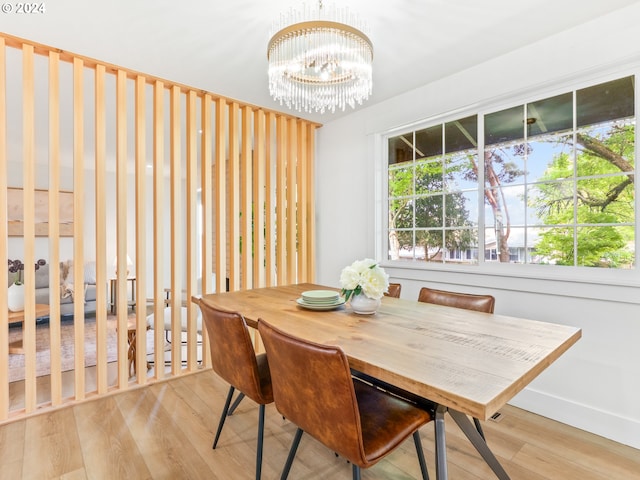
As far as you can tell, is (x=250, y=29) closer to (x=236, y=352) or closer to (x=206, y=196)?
(x=206, y=196)

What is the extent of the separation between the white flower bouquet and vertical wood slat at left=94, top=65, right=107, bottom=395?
1.90 metres

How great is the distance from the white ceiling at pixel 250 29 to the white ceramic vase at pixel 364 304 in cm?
155

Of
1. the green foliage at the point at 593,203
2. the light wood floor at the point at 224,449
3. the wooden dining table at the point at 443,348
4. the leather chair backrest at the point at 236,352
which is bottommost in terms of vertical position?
the light wood floor at the point at 224,449

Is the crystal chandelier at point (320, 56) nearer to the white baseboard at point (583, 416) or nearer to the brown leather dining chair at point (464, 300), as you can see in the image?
the brown leather dining chair at point (464, 300)

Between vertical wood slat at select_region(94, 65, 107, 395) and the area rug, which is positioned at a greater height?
vertical wood slat at select_region(94, 65, 107, 395)

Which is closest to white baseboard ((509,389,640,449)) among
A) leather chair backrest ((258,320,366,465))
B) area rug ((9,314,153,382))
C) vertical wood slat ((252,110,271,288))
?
leather chair backrest ((258,320,366,465))

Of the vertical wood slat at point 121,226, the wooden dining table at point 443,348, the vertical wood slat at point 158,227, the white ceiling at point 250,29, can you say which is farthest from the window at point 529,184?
the vertical wood slat at point 121,226

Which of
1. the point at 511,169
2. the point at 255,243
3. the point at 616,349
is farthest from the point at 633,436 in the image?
the point at 255,243

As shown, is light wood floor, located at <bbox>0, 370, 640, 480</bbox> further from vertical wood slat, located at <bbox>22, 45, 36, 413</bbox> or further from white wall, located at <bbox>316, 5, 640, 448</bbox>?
vertical wood slat, located at <bbox>22, 45, 36, 413</bbox>

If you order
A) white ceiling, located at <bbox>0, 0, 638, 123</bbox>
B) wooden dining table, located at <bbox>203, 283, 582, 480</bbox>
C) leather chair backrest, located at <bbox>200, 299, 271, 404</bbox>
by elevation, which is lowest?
leather chair backrest, located at <bbox>200, 299, 271, 404</bbox>

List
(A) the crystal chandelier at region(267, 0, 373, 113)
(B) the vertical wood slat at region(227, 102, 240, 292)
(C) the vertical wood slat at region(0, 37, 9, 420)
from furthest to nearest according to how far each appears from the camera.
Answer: (B) the vertical wood slat at region(227, 102, 240, 292), (C) the vertical wood slat at region(0, 37, 9, 420), (A) the crystal chandelier at region(267, 0, 373, 113)

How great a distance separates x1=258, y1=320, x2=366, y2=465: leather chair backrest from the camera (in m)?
1.04

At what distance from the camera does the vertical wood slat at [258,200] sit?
3318 millimetres

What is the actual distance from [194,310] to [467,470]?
7.40 ft
